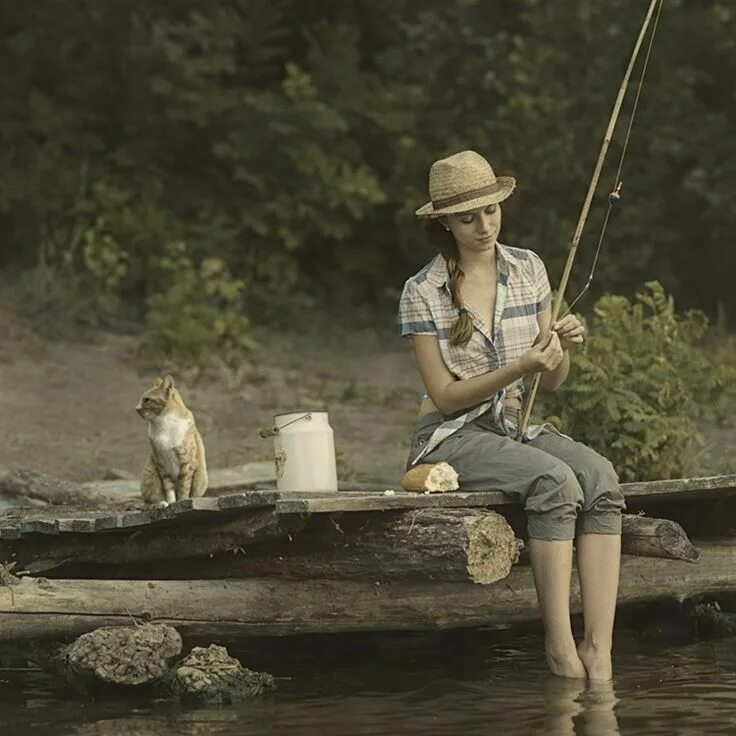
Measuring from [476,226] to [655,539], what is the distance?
1366 mm

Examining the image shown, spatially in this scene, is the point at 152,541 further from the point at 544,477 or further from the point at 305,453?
the point at 544,477

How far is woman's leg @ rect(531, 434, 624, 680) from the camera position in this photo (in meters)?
6.17

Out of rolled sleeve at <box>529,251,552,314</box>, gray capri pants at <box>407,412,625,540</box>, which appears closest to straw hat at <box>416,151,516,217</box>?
rolled sleeve at <box>529,251,552,314</box>

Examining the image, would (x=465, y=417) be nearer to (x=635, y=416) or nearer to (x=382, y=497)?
(x=382, y=497)

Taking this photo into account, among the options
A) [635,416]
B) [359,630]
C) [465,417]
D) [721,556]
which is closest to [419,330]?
[465,417]

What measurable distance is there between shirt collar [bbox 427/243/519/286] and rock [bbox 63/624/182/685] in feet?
5.25

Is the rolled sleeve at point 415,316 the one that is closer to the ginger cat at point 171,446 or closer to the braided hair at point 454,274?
the braided hair at point 454,274

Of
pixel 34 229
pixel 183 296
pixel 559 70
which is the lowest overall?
pixel 183 296

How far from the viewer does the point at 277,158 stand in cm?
1474

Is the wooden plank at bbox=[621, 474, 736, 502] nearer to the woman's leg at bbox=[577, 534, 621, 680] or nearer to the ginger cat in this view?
the woman's leg at bbox=[577, 534, 621, 680]

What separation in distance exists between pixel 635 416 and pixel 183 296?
17.0 ft

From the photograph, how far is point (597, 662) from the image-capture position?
616cm

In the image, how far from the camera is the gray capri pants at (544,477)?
6047mm

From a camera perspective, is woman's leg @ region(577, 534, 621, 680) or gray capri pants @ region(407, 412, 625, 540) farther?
woman's leg @ region(577, 534, 621, 680)
